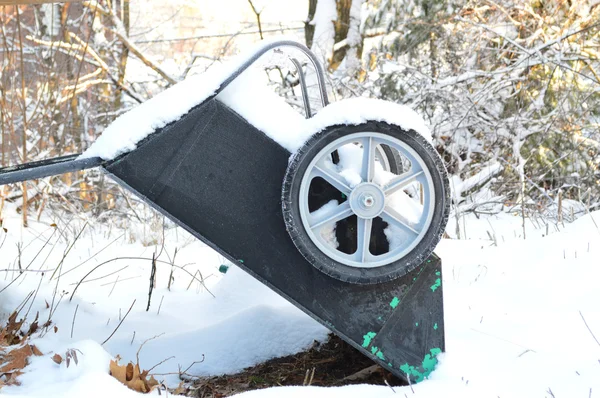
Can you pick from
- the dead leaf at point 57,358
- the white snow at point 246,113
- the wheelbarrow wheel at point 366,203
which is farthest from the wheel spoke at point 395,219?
the dead leaf at point 57,358

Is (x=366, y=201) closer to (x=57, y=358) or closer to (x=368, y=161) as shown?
(x=368, y=161)

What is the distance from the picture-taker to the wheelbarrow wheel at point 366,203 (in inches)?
70.9

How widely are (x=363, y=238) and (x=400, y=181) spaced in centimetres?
21

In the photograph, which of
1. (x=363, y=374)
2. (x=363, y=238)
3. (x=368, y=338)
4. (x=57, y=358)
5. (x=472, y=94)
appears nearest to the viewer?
(x=57, y=358)

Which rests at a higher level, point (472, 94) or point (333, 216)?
point (472, 94)

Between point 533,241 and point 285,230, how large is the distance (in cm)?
182

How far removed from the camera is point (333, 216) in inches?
72.2

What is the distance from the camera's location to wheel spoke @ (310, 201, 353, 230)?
6.02 ft

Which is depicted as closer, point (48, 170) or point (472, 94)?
point (48, 170)

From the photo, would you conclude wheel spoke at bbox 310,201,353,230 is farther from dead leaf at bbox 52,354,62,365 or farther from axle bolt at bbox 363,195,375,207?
dead leaf at bbox 52,354,62,365

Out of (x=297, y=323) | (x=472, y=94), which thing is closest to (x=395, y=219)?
(x=297, y=323)

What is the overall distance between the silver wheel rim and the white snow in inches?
2.8

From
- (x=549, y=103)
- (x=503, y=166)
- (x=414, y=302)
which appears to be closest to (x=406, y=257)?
(x=414, y=302)

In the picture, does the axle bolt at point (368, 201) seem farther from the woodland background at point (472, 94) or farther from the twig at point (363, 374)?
the woodland background at point (472, 94)
